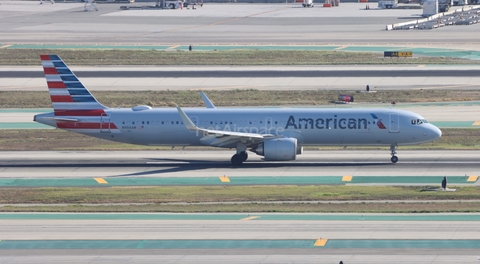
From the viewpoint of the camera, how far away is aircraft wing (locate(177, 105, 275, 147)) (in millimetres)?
50844

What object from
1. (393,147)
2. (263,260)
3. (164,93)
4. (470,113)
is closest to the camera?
(263,260)

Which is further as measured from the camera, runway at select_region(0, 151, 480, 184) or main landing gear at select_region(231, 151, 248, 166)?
main landing gear at select_region(231, 151, 248, 166)

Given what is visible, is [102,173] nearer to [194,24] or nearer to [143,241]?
[143,241]

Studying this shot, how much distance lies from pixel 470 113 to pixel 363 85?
1483cm

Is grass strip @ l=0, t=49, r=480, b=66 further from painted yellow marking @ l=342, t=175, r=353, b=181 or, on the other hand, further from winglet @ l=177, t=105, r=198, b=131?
painted yellow marking @ l=342, t=175, r=353, b=181

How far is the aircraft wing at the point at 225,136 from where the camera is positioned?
50.8 meters

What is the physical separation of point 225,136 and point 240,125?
1935 mm

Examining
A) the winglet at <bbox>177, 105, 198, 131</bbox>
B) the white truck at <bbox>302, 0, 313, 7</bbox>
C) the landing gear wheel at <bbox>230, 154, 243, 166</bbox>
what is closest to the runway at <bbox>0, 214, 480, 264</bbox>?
the winglet at <bbox>177, 105, 198, 131</bbox>

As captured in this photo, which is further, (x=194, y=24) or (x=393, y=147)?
(x=194, y=24)

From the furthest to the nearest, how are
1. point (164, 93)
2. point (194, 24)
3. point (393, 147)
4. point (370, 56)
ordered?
point (194, 24) < point (370, 56) < point (164, 93) < point (393, 147)

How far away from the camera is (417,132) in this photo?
175 feet

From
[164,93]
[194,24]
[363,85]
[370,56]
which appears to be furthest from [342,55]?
[194,24]

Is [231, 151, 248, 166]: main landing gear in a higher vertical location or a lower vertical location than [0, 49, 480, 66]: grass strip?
lower

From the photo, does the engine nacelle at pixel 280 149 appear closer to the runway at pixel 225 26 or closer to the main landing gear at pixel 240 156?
the main landing gear at pixel 240 156
